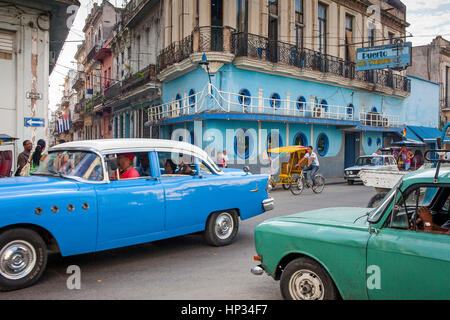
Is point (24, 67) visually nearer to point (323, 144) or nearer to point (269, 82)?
point (269, 82)

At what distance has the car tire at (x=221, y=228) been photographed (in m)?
6.29

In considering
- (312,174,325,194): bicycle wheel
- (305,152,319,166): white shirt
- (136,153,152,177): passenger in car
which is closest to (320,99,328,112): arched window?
(305,152,319,166): white shirt

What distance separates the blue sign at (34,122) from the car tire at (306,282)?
11.5 meters

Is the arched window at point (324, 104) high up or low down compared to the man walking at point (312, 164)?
up

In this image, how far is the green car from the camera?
9.67ft

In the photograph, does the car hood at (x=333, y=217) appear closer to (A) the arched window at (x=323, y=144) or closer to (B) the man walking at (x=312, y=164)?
(B) the man walking at (x=312, y=164)

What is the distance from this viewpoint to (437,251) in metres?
2.89

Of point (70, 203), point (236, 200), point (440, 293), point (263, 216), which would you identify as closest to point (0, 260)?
point (70, 203)

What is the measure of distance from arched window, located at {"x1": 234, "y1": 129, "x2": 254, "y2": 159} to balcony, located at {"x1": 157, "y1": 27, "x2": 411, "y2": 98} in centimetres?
337

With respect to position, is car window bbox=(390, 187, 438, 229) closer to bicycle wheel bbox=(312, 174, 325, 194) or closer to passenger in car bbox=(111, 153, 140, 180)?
passenger in car bbox=(111, 153, 140, 180)

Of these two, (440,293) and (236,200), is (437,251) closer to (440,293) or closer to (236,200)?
(440,293)

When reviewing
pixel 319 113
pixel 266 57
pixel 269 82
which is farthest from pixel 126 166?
pixel 319 113

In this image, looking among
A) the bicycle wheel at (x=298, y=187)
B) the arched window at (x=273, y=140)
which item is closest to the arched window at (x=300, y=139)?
the arched window at (x=273, y=140)

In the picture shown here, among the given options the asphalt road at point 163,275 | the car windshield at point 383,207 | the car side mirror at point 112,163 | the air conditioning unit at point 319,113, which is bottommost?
the asphalt road at point 163,275
